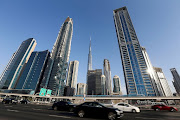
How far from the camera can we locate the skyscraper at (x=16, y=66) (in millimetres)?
147125

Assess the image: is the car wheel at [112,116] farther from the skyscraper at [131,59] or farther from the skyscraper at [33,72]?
the skyscraper at [33,72]

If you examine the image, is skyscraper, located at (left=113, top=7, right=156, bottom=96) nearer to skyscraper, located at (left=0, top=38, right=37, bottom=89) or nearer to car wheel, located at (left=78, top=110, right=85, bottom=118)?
car wheel, located at (left=78, top=110, right=85, bottom=118)

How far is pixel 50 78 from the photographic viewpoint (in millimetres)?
161250

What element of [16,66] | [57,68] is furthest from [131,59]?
[16,66]

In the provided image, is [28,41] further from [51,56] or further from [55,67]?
[55,67]

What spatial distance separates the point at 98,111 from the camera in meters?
9.05

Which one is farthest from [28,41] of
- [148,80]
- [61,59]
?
[148,80]

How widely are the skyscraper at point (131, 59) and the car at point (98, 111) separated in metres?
106

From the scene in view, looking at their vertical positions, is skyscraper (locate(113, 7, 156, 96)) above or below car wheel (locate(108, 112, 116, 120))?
above

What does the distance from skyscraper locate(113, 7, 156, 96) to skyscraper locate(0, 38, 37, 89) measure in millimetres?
166567

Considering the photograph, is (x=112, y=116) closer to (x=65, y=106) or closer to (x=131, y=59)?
(x=65, y=106)

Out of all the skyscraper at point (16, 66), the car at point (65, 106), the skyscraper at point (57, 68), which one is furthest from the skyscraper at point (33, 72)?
the car at point (65, 106)

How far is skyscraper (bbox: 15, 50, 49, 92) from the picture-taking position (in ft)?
463

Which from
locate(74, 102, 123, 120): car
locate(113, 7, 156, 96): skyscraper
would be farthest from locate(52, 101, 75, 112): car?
locate(113, 7, 156, 96): skyscraper
